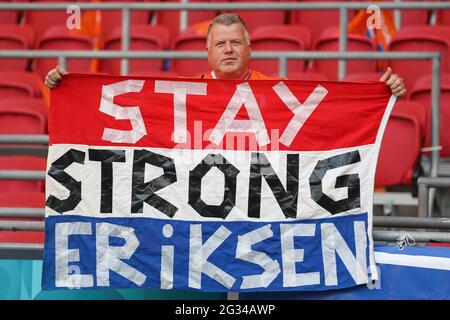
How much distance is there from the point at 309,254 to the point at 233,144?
24.8 inches

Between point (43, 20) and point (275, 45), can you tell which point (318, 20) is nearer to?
point (275, 45)

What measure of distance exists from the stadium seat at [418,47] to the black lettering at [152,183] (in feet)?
10.6

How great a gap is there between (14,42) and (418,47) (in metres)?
3.26

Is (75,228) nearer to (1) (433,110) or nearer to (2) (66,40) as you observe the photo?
(1) (433,110)

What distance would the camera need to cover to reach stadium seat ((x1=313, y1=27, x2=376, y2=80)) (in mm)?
7738

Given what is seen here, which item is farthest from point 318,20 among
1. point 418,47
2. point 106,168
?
point 106,168

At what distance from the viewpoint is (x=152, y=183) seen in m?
4.78

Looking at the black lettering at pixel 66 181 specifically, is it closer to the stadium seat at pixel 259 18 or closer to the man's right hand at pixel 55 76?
the man's right hand at pixel 55 76

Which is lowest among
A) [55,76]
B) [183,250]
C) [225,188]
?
[183,250]

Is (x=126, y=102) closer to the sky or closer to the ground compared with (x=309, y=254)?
closer to the sky

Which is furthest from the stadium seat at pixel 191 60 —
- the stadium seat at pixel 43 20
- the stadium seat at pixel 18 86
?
the stadium seat at pixel 43 20

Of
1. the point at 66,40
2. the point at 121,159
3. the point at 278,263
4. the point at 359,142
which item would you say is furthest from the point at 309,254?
the point at 66,40

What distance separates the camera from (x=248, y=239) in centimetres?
474
